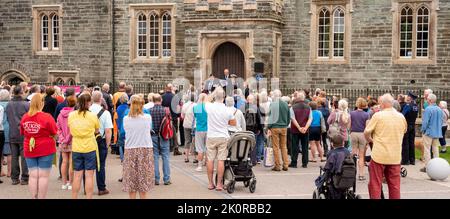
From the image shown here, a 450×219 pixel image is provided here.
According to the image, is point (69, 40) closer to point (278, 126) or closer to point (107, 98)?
point (107, 98)

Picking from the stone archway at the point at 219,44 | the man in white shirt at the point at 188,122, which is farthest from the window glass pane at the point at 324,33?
the man in white shirt at the point at 188,122

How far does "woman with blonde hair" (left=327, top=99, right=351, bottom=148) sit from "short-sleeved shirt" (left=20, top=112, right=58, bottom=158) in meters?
7.15

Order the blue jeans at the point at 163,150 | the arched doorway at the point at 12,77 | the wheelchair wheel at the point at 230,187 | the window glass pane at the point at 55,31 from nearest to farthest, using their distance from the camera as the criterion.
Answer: the wheelchair wheel at the point at 230,187
the blue jeans at the point at 163,150
the window glass pane at the point at 55,31
the arched doorway at the point at 12,77

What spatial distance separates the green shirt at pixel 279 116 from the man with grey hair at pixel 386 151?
467 cm

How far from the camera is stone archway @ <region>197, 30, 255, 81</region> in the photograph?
88.3 ft

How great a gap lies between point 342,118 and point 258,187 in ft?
11.0

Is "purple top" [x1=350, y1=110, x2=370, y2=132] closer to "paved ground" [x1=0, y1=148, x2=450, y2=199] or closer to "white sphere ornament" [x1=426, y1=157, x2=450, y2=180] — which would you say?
"paved ground" [x1=0, y1=148, x2=450, y2=199]

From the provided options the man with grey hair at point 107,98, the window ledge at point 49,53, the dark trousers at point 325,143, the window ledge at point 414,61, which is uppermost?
the window ledge at point 49,53

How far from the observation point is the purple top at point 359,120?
49.2 feet

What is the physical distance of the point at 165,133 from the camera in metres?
13.9

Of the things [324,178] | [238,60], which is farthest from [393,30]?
[324,178]

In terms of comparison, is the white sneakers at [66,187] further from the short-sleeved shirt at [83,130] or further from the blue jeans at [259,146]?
the blue jeans at [259,146]

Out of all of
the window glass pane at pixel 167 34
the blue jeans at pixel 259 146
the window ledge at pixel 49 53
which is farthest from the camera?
the window ledge at pixel 49 53

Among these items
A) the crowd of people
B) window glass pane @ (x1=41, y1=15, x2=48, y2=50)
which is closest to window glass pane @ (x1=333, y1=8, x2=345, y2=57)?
the crowd of people
